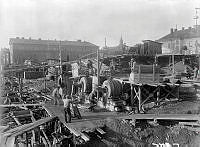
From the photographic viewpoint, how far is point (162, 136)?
16.0 m

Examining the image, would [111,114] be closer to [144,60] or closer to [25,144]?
[25,144]

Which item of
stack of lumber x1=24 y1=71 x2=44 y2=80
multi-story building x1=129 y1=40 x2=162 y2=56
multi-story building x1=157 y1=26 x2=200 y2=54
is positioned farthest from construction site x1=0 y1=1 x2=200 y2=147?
multi-story building x1=157 y1=26 x2=200 y2=54

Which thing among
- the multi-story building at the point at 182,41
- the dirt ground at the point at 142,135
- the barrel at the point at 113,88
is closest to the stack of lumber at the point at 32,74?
the multi-story building at the point at 182,41

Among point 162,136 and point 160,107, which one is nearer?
point 162,136

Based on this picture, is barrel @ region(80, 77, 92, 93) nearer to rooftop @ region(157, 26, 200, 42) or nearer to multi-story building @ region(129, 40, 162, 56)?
multi-story building @ region(129, 40, 162, 56)

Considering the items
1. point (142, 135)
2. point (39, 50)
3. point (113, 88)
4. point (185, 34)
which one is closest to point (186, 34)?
point (185, 34)

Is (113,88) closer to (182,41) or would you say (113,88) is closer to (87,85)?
(87,85)

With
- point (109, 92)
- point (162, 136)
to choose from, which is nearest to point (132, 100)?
point (109, 92)

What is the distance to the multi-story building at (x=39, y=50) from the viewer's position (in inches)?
2699

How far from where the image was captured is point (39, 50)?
70.8 metres

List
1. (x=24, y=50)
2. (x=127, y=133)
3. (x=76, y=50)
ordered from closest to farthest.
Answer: (x=127, y=133), (x=24, y=50), (x=76, y=50)

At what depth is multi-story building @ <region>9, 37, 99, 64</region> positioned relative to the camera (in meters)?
68.6

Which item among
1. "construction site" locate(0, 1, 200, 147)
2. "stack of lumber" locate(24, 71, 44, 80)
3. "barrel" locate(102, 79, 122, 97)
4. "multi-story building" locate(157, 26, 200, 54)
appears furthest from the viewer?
"stack of lumber" locate(24, 71, 44, 80)

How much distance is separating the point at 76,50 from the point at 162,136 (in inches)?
2443
